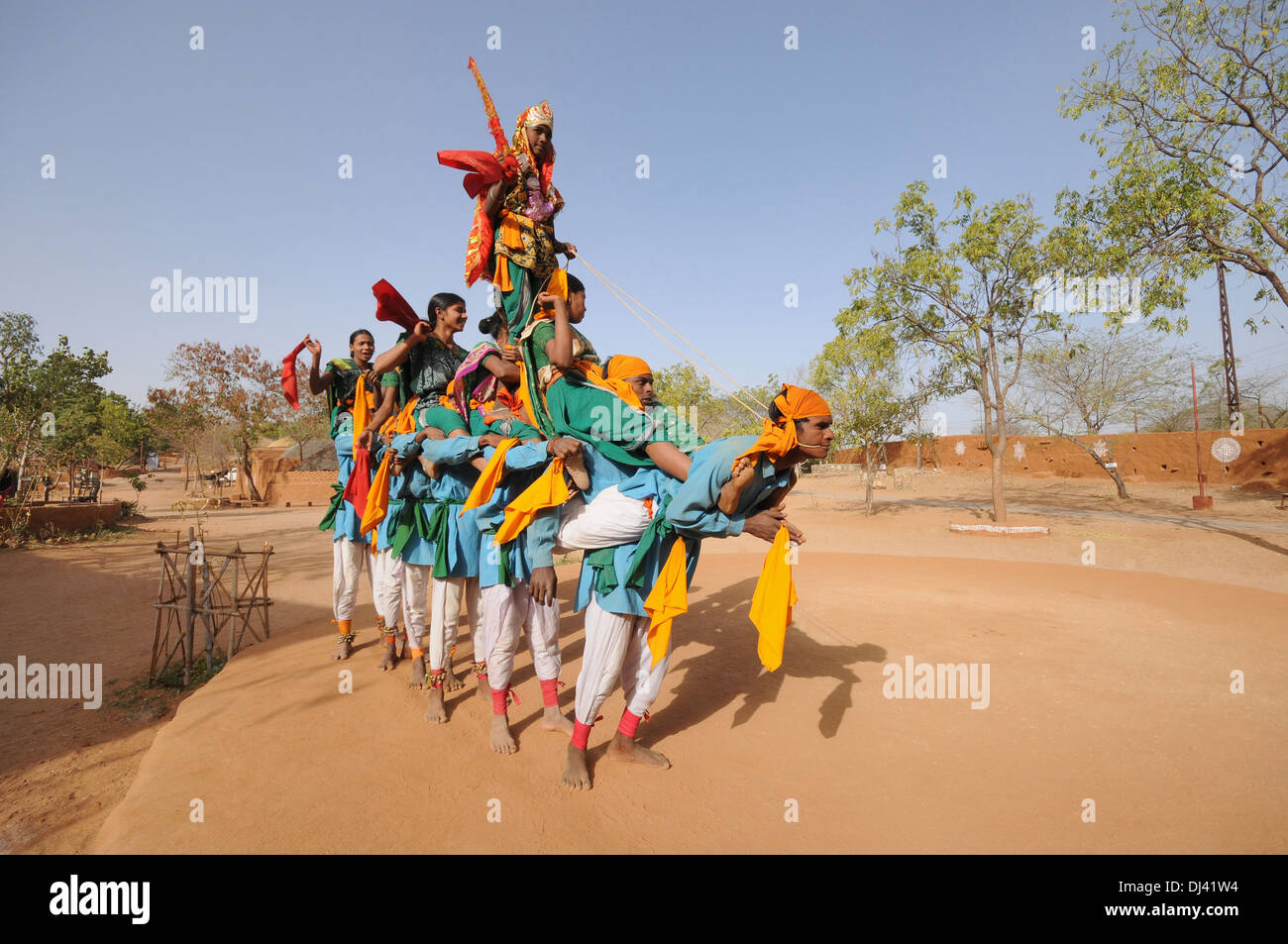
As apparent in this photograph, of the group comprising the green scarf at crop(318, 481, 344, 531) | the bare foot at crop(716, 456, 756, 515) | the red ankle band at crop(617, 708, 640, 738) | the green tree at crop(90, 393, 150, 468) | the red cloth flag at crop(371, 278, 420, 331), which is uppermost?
the green tree at crop(90, 393, 150, 468)

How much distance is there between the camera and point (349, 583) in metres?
5.55

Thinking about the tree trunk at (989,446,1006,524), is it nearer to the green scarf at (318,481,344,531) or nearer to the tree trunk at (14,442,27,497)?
the green scarf at (318,481,344,531)

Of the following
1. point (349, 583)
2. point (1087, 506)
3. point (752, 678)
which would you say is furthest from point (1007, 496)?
point (349, 583)

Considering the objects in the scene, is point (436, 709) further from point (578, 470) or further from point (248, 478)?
point (248, 478)

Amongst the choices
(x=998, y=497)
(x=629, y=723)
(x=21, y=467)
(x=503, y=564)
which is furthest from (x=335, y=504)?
(x=21, y=467)

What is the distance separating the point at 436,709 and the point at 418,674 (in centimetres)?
78

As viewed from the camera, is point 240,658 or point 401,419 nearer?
point 401,419

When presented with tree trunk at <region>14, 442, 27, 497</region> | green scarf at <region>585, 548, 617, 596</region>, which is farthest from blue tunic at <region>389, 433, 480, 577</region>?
tree trunk at <region>14, 442, 27, 497</region>

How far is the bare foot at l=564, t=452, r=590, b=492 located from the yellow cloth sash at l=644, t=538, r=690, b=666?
1.90 ft

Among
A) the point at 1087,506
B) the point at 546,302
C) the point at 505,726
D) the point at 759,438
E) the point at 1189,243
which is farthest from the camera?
the point at 1087,506

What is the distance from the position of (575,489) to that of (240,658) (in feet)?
14.5

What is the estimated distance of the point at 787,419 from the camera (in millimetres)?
2600

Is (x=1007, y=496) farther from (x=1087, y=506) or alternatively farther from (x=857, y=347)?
(x=857, y=347)

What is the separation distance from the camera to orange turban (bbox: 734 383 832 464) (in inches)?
101
